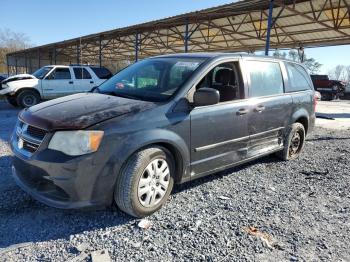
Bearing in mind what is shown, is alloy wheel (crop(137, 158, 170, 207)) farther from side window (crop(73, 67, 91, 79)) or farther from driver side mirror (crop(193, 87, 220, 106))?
side window (crop(73, 67, 91, 79))

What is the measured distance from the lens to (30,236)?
320 centimetres

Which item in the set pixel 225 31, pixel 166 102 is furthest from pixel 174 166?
pixel 225 31

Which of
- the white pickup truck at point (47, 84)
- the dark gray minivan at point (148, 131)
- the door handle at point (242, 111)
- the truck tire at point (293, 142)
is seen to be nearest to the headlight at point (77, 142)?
the dark gray minivan at point (148, 131)

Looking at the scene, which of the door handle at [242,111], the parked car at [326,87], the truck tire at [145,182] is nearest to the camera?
the truck tire at [145,182]

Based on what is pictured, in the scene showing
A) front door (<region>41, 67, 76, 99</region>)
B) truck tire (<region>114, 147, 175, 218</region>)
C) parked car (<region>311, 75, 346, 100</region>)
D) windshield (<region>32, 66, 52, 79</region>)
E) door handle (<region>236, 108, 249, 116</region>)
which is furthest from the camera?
parked car (<region>311, 75, 346, 100</region>)

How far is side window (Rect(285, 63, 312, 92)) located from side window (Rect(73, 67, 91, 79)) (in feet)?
32.1

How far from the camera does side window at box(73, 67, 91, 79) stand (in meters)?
14.0

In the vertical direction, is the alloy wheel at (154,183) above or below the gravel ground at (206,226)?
above

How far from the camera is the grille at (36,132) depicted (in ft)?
10.8

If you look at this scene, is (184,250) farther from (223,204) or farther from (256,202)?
(256,202)

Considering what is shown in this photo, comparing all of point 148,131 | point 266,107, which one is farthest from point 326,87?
point 148,131

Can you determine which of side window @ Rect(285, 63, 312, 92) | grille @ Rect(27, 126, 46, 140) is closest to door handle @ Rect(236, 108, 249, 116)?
side window @ Rect(285, 63, 312, 92)

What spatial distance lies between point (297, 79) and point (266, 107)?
149 cm

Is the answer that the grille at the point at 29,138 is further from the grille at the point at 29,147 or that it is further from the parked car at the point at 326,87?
the parked car at the point at 326,87
